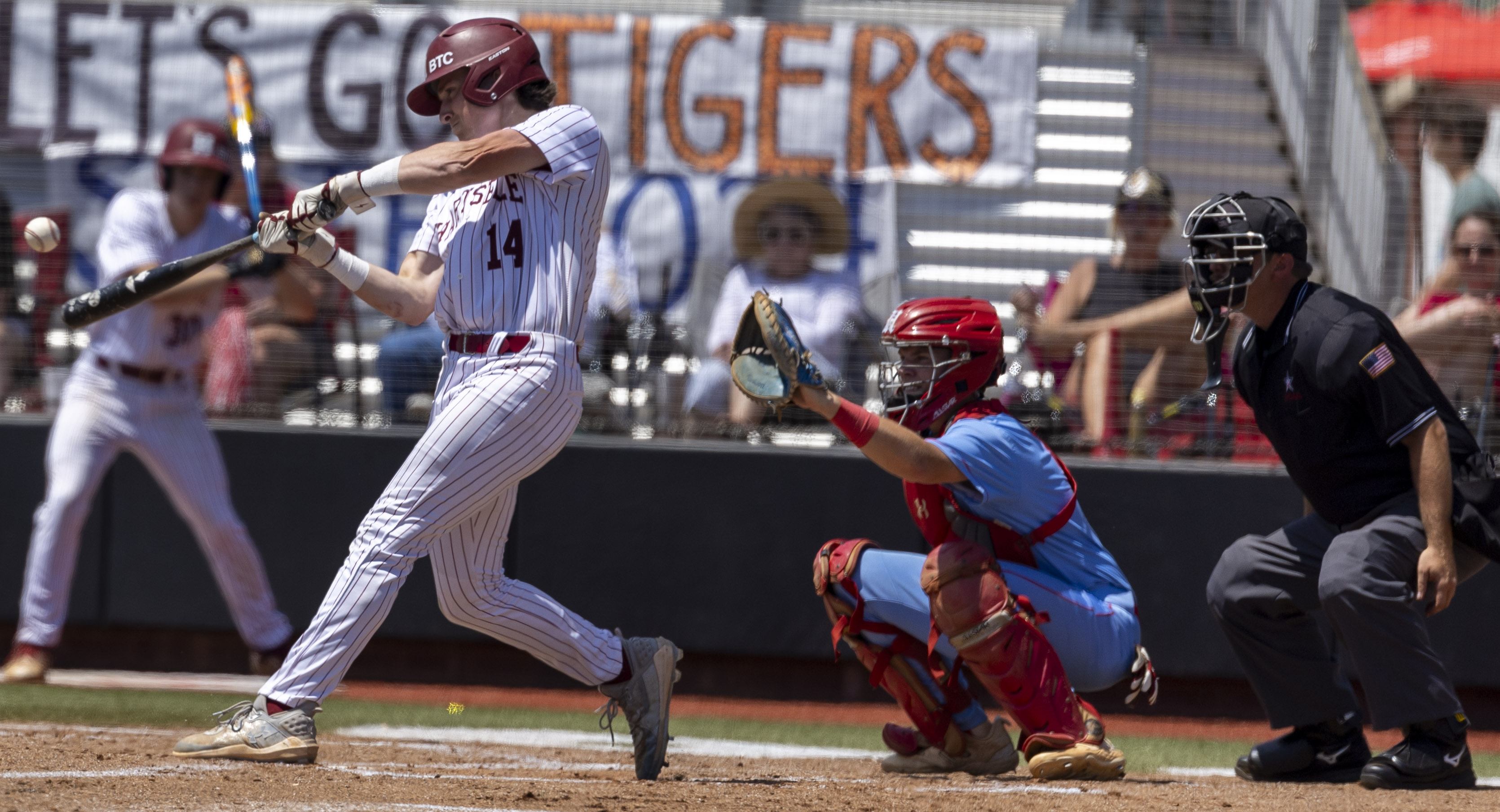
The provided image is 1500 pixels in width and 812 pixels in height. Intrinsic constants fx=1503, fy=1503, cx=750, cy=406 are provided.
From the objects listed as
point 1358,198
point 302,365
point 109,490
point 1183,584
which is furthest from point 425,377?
point 1358,198

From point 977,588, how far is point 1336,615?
37.8 inches

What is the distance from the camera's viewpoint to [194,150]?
5.97 metres

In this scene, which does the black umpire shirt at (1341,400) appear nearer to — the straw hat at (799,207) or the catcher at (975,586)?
the catcher at (975,586)

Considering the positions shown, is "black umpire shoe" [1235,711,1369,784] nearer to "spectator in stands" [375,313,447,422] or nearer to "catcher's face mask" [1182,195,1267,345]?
"catcher's face mask" [1182,195,1267,345]

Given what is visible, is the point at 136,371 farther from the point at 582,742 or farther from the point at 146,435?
the point at 582,742

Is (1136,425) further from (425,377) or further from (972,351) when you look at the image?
(425,377)

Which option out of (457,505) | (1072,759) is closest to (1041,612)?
(1072,759)

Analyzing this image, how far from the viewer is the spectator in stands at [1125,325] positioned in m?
6.23

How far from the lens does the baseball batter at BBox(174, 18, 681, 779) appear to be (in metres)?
3.46

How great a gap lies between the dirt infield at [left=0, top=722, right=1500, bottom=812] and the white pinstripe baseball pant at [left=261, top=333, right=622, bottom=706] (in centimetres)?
31

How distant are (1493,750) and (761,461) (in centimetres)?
299

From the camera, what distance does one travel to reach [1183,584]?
5938 millimetres

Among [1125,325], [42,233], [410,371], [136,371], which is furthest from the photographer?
[410,371]

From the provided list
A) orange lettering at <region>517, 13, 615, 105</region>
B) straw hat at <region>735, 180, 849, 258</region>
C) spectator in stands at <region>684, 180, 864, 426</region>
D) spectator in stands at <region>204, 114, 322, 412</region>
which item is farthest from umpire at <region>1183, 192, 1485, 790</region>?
spectator in stands at <region>204, 114, 322, 412</region>
